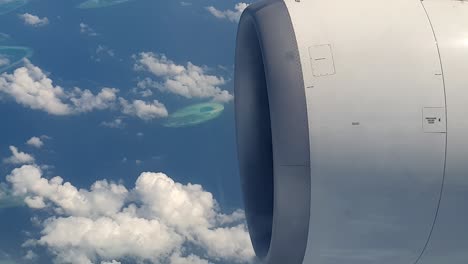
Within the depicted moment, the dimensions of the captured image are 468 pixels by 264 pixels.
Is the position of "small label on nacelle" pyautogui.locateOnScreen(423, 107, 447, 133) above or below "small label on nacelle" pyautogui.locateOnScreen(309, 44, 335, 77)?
below

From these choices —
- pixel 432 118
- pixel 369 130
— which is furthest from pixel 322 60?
pixel 432 118

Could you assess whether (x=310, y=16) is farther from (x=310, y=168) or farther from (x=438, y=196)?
(x=438, y=196)

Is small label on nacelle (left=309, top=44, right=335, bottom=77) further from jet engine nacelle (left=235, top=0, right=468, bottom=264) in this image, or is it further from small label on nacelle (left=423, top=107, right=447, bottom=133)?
small label on nacelle (left=423, top=107, right=447, bottom=133)

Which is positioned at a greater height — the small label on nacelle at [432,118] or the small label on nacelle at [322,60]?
the small label on nacelle at [322,60]

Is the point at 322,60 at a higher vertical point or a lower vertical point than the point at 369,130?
higher

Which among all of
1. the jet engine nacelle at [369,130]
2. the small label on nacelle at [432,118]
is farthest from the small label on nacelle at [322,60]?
the small label on nacelle at [432,118]

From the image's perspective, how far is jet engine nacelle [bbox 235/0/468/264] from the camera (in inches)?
138

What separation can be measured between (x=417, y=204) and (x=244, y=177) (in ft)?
5.64

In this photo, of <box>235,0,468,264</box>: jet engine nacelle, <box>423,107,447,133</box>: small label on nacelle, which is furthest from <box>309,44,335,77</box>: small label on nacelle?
<box>423,107,447,133</box>: small label on nacelle

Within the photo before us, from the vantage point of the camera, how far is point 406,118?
3480 millimetres

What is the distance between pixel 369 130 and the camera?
3502 millimetres

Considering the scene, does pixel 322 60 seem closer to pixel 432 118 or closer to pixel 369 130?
pixel 369 130

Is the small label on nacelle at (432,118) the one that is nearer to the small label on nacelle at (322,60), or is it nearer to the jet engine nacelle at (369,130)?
the jet engine nacelle at (369,130)

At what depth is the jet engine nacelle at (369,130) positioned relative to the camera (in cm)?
350
